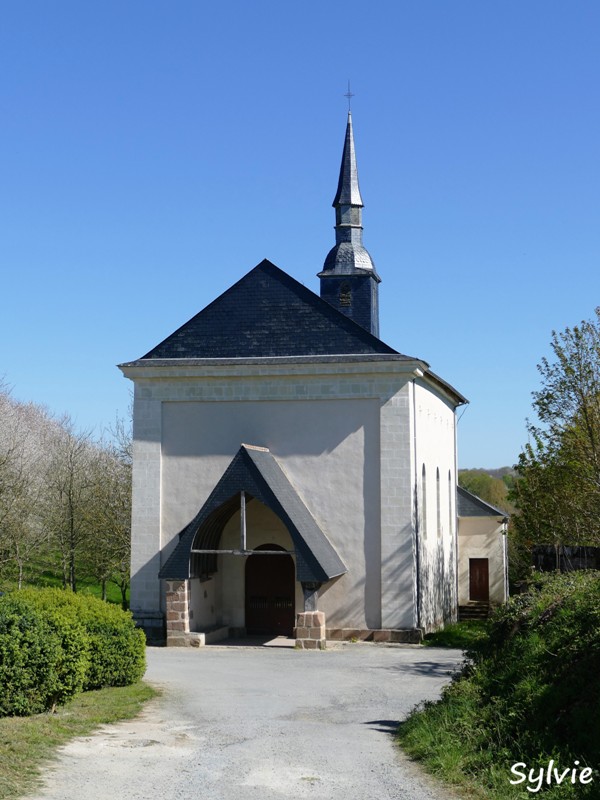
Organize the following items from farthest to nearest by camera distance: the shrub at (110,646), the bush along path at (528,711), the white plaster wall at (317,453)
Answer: the white plaster wall at (317,453)
the shrub at (110,646)
the bush along path at (528,711)

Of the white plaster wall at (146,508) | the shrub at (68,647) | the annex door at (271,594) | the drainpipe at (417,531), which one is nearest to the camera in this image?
the shrub at (68,647)

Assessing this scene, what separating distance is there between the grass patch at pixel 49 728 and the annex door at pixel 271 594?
32.7 ft

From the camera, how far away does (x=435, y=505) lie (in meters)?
29.8

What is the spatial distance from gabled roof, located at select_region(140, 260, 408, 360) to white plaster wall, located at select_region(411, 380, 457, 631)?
2402 mm

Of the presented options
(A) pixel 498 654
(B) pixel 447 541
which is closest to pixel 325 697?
(A) pixel 498 654

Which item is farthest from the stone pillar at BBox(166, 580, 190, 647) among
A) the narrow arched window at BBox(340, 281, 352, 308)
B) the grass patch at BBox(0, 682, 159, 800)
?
the narrow arched window at BBox(340, 281, 352, 308)

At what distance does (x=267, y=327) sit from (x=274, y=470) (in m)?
3.87

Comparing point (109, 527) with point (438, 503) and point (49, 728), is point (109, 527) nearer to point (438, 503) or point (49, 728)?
point (438, 503)

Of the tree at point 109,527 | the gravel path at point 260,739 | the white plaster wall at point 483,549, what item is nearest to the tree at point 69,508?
the tree at point 109,527

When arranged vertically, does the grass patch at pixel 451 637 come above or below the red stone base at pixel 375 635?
below

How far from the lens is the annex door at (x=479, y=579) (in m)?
38.6

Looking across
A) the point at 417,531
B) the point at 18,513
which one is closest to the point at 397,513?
the point at 417,531

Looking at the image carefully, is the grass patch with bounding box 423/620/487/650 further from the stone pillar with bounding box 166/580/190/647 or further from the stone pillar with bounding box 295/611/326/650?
the stone pillar with bounding box 166/580/190/647

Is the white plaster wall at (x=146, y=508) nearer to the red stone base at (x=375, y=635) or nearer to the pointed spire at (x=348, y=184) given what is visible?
the red stone base at (x=375, y=635)
